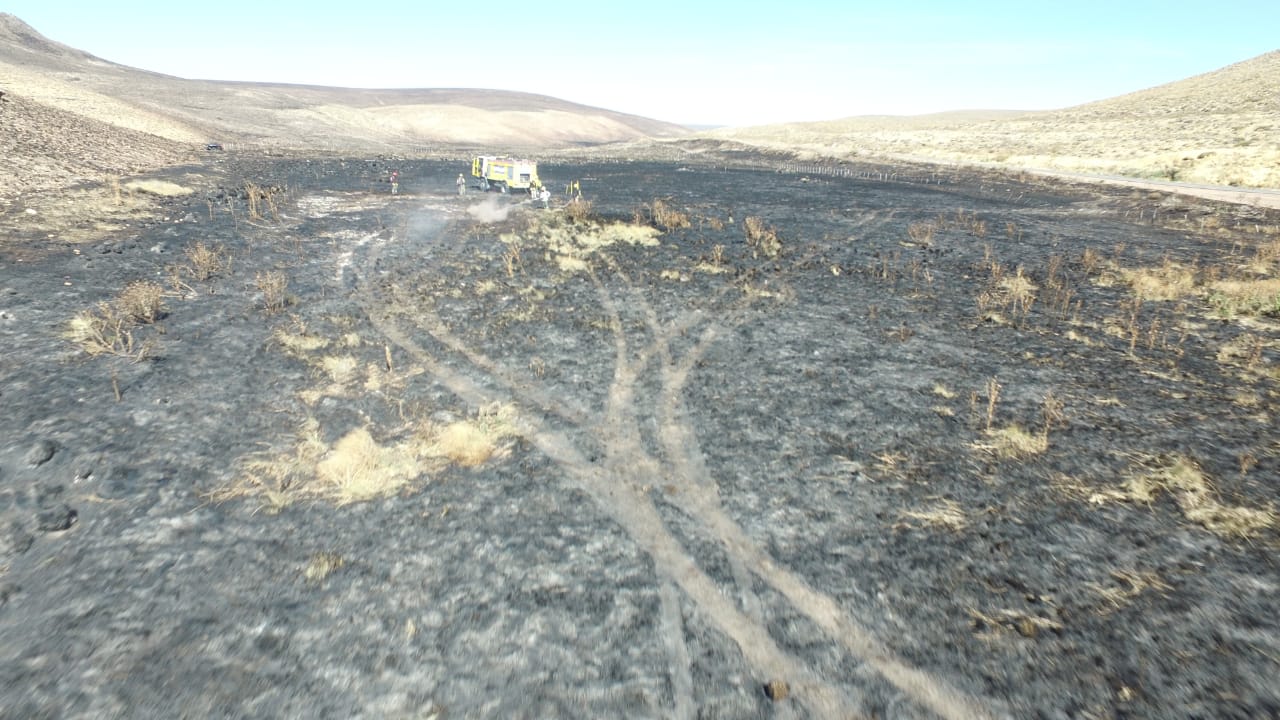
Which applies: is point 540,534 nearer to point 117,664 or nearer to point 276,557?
point 276,557

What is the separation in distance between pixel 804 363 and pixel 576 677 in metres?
9.08

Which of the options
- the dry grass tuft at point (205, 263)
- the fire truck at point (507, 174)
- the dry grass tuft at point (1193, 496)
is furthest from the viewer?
the fire truck at point (507, 174)

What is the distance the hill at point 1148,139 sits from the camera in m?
40.7

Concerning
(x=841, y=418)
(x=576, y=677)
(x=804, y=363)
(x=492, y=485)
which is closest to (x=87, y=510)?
(x=492, y=485)

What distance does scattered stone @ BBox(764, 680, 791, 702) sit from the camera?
5637 mm

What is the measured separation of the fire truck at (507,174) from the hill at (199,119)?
713 inches

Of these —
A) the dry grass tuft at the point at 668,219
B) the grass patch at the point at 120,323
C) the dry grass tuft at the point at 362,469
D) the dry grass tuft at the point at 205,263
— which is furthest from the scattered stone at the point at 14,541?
the dry grass tuft at the point at 668,219

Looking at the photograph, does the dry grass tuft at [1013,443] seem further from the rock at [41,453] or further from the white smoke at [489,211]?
the white smoke at [489,211]

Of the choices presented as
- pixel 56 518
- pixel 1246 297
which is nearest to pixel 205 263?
pixel 56 518

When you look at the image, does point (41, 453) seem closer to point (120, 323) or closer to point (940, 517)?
point (120, 323)

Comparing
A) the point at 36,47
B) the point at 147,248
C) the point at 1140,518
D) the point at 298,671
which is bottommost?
the point at 298,671

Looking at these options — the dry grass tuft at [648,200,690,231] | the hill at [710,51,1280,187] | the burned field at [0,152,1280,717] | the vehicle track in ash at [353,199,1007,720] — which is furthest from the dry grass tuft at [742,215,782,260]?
the hill at [710,51,1280,187]

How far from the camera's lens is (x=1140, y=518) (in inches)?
313

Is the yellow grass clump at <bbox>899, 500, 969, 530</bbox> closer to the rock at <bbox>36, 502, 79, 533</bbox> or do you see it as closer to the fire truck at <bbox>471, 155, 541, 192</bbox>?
the rock at <bbox>36, 502, 79, 533</bbox>
